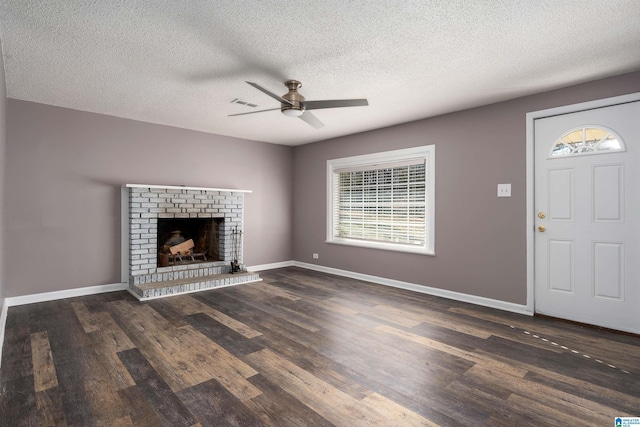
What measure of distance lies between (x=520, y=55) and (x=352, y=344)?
278 cm

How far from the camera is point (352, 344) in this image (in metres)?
2.77

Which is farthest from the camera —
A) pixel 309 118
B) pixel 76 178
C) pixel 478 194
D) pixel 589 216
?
pixel 76 178

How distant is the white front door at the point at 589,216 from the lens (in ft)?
9.80

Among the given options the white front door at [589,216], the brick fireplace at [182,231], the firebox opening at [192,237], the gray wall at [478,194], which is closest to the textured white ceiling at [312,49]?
the gray wall at [478,194]

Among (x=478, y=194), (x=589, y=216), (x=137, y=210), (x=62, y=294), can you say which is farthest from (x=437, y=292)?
(x=62, y=294)

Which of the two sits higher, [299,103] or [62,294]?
[299,103]

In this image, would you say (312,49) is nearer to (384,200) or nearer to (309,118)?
(309,118)

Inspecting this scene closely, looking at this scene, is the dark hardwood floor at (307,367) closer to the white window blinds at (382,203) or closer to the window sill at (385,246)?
the window sill at (385,246)

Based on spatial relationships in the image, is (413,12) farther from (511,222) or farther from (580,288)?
(580,288)

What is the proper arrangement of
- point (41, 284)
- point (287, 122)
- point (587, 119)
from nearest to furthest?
point (587, 119) → point (41, 284) → point (287, 122)

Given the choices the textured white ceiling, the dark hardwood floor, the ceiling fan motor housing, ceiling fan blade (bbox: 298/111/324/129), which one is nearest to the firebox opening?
the dark hardwood floor

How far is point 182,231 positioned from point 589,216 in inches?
214

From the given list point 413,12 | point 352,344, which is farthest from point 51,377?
point 413,12

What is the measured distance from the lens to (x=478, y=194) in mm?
3951
